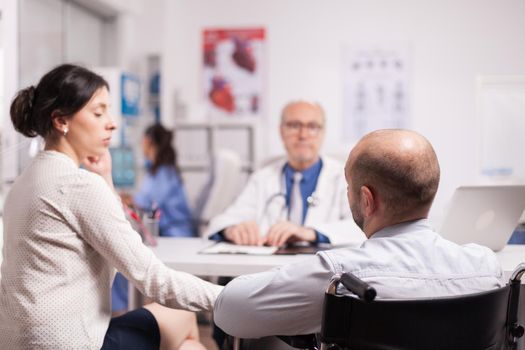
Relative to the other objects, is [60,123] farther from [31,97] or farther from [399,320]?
[399,320]

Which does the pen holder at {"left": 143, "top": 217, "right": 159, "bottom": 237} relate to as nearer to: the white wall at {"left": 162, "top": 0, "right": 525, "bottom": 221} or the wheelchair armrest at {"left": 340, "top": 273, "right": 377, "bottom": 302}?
Result: the wheelchair armrest at {"left": 340, "top": 273, "right": 377, "bottom": 302}

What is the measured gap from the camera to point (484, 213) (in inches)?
71.3

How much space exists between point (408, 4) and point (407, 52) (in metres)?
0.37

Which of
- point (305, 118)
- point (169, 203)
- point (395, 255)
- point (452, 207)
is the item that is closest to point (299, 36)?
point (169, 203)

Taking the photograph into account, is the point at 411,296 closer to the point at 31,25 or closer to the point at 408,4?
the point at 31,25

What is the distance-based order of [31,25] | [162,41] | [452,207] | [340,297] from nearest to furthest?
1. [340,297]
2. [452,207]
3. [31,25]
4. [162,41]

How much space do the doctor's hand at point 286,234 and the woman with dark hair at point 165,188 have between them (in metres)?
A: 2.26

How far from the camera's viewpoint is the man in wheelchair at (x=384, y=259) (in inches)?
42.0

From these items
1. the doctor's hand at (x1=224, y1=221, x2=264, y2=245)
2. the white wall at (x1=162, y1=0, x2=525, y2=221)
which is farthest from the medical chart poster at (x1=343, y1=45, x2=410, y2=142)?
the doctor's hand at (x1=224, y1=221, x2=264, y2=245)

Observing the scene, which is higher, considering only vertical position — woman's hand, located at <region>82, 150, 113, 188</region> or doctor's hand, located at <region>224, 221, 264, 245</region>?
woman's hand, located at <region>82, 150, 113, 188</region>

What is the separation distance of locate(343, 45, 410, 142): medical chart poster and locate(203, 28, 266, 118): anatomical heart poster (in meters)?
0.71

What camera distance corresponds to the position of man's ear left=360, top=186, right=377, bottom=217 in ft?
3.70

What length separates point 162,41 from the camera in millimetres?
5180

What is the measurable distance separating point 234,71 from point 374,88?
1157mm
